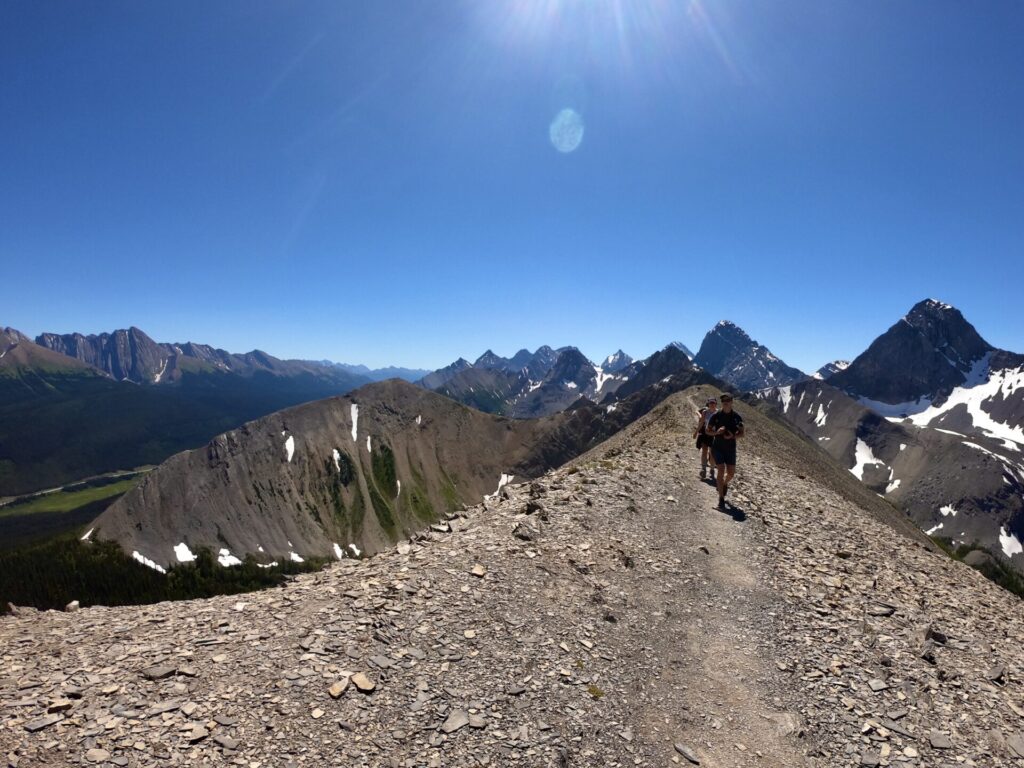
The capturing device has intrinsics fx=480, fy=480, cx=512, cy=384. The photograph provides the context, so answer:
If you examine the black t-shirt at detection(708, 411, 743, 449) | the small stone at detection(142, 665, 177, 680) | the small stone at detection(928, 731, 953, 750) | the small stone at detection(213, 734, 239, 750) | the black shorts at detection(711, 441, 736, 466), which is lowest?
the small stone at detection(928, 731, 953, 750)

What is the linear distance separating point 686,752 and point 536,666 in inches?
144

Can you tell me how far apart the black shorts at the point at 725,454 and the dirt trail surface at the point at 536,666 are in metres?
5.55

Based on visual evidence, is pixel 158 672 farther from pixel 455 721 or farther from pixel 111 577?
pixel 111 577

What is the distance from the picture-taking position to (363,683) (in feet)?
34.8

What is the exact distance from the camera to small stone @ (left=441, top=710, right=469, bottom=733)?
1002cm

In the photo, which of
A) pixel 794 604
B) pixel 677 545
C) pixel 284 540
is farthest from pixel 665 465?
pixel 284 540

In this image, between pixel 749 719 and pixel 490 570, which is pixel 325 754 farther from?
pixel 749 719

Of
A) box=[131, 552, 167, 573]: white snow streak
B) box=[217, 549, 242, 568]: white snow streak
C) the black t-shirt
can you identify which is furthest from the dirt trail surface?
box=[131, 552, 167, 573]: white snow streak

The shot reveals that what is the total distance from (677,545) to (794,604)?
4355 millimetres

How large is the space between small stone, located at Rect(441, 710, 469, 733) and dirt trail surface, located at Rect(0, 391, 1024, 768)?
45 mm

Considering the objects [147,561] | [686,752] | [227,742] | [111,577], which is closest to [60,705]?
[227,742]

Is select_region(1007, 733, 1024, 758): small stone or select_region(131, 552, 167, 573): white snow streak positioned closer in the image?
select_region(1007, 733, 1024, 758): small stone

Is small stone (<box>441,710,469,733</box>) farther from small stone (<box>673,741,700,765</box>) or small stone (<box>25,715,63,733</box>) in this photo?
small stone (<box>25,715,63,733</box>)

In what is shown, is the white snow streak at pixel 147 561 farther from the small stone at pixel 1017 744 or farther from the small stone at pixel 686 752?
the small stone at pixel 1017 744
